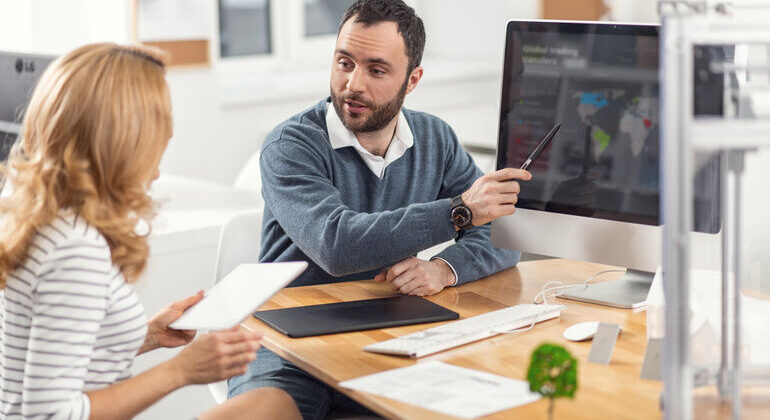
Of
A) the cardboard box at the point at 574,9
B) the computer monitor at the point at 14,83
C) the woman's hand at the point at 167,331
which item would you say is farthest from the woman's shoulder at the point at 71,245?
the cardboard box at the point at 574,9

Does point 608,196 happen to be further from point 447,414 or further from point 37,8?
point 37,8

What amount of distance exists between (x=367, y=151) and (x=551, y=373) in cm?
102

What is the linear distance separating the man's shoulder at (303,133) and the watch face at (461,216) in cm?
34

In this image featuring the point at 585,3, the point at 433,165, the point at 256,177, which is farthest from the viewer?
the point at 585,3

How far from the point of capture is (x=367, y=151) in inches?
78.6

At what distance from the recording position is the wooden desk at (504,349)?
1226 millimetres

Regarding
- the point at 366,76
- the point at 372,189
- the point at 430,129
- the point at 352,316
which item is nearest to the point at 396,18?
the point at 366,76

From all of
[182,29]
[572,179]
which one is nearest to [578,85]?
[572,179]

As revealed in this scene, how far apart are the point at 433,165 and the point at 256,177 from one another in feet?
2.84

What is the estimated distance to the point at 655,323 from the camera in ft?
4.74

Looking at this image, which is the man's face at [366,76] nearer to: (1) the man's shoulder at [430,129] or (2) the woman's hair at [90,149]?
(1) the man's shoulder at [430,129]

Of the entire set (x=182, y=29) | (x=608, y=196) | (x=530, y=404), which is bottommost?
(x=530, y=404)

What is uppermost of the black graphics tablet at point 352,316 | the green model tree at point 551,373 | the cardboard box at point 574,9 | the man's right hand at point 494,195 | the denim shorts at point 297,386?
the cardboard box at point 574,9

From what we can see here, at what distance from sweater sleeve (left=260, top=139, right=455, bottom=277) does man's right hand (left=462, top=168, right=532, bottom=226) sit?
2.1 inches
